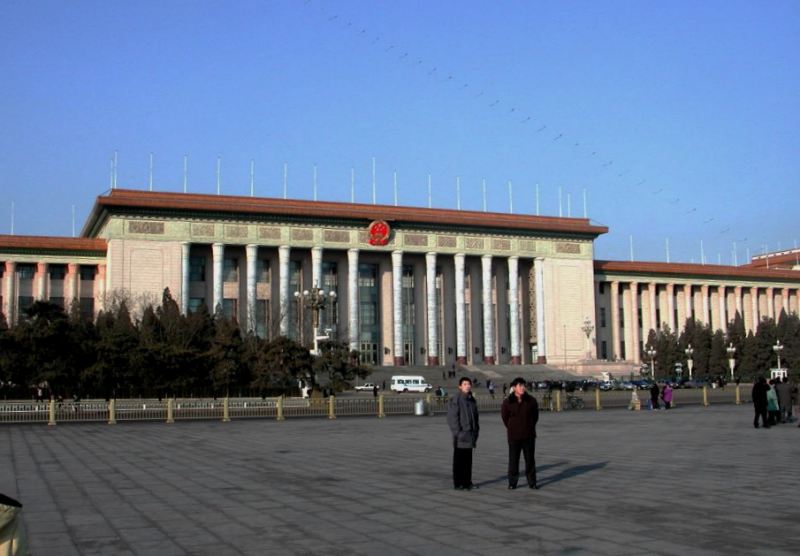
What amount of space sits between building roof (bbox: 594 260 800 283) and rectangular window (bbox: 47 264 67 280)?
1987 inches

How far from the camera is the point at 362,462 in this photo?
1588 cm

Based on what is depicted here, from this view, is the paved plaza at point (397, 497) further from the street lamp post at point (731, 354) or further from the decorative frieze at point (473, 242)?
the decorative frieze at point (473, 242)

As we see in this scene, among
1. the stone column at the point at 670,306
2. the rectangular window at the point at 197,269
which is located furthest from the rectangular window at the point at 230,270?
the stone column at the point at 670,306

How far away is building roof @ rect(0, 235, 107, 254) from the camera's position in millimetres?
71125

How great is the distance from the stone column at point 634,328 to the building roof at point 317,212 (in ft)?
34.5

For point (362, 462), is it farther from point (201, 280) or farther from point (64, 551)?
point (201, 280)

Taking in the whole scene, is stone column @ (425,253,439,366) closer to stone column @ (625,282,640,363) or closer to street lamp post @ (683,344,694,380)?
street lamp post @ (683,344,694,380)

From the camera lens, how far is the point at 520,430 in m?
12.1

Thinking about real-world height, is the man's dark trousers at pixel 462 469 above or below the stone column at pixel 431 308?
below

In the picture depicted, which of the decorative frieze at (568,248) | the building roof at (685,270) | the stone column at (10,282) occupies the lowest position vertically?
the stone column at (10,282)

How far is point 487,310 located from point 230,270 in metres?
23.5

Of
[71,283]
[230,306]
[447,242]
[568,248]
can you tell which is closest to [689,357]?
[568,248]

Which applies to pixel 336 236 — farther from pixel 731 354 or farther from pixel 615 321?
pixel 731 354

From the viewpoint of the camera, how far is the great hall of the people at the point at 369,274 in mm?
71125
